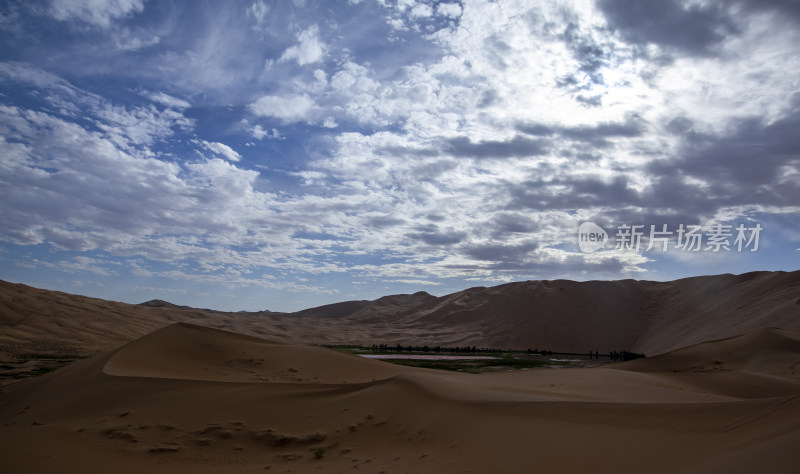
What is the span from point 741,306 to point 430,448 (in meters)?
45.4

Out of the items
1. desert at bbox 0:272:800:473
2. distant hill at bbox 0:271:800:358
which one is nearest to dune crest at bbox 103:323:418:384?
desert at bbox 0:272:800:473

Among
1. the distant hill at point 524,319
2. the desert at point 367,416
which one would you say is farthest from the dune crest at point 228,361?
the distant hill at point 524,319

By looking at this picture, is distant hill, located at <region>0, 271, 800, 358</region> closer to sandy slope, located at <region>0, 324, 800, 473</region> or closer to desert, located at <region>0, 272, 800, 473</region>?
desert, located at <region>0, 272, 800, 473</region>

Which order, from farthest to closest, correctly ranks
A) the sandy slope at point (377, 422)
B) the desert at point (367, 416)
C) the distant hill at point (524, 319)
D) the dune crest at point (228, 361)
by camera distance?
1. the distant hill at point (524, 319)
2. the dune crest at point (228, 361)
3. the desert at point (367, 416)
4. the sandy slope at point (377, 422)

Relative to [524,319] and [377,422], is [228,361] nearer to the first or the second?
[377,422]

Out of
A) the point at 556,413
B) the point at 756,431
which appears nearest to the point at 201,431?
the point at 556,413

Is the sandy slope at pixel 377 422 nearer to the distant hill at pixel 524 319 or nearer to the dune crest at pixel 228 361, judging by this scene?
the dune crest at pixel 228 361

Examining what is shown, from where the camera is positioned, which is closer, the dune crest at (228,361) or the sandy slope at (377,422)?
the sandy slope at (377,422)

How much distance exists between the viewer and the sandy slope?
286 inches

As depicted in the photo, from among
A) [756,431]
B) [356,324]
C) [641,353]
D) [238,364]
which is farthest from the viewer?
[356,324]

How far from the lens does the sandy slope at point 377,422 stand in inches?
286

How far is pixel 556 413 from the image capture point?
32.0 ft

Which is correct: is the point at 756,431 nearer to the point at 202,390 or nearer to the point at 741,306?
the point at 202,390

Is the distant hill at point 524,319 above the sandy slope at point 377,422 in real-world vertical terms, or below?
above
